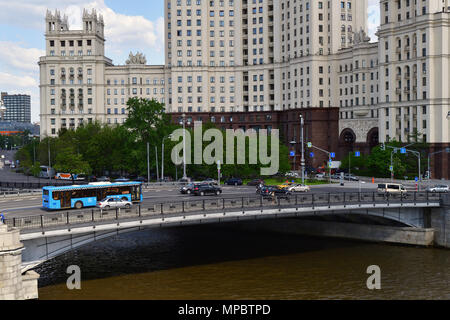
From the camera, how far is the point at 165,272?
49344 mm

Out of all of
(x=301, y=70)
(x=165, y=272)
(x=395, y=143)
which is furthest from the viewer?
(x=301, y=70)

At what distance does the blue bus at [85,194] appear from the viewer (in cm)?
5138

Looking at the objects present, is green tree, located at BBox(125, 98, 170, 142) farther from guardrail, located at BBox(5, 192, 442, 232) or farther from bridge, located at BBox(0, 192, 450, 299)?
guardrail, located at BBox(5, 192, 442, 232)

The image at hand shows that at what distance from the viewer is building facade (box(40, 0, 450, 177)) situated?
111 meters

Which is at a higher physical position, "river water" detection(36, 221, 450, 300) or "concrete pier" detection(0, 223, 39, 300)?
"concrete pier" detection(0, 223, 39, 300)

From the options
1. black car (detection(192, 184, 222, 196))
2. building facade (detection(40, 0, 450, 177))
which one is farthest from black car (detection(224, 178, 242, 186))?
building facade (detection(40, 0, 450, 177))

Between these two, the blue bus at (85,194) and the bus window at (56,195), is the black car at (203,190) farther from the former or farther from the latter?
the bus window at (56,195)

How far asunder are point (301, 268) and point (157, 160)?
57.7m

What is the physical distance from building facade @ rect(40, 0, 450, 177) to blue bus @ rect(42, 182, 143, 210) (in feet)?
234

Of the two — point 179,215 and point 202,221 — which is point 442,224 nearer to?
point 202,221

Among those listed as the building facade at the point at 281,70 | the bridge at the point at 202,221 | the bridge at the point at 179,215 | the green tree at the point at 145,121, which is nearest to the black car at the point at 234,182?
the green tree at the point at 145,121

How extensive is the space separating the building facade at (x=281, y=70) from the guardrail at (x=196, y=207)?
5456 cm
